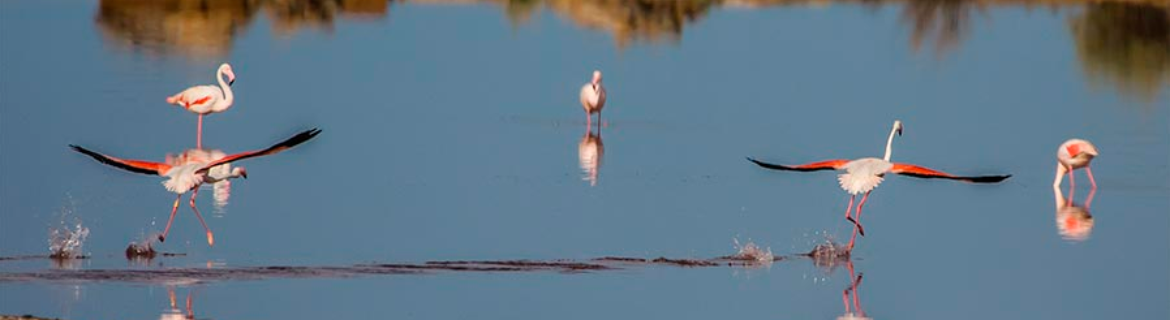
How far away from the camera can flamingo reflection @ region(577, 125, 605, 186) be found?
721 inches

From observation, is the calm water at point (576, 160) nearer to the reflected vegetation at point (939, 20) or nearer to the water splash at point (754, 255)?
the water splash at point (754, 255)

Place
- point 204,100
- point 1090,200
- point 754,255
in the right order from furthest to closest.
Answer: point 204,100 < point 1090,200 < point 754,255

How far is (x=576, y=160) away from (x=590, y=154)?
48 centimetres

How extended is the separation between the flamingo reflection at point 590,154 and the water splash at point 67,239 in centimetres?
411

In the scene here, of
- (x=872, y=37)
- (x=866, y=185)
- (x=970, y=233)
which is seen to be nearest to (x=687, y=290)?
(x=866, y=185)

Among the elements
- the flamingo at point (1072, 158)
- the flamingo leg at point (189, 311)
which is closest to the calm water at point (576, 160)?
the flamingo leg at point (189, 311)

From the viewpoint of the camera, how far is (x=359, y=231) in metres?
14.8

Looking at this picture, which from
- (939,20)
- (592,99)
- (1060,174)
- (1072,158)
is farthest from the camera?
(939,20)

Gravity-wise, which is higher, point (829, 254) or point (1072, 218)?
point (1072, 218)

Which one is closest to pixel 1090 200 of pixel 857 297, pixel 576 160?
pixel 576 160

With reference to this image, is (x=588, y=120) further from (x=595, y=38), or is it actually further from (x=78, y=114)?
(x=595, y=38)

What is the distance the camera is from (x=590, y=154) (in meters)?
19.8

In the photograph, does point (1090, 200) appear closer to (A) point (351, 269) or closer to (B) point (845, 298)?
(B) point (845, 298)

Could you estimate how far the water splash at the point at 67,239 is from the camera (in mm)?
13508
